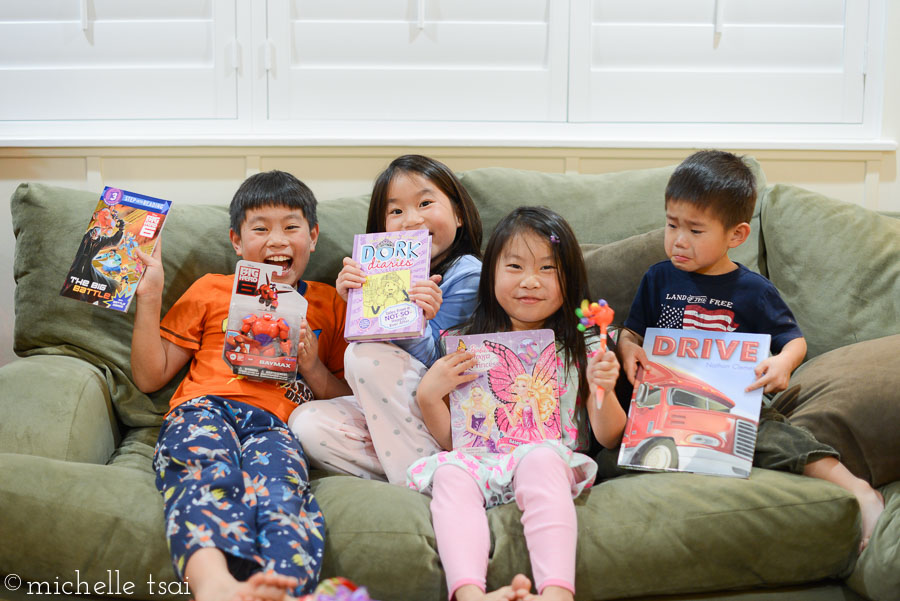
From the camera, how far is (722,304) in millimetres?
1624

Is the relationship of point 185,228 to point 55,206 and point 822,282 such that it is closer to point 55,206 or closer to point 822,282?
point 55,206

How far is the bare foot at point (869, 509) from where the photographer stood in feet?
4.43

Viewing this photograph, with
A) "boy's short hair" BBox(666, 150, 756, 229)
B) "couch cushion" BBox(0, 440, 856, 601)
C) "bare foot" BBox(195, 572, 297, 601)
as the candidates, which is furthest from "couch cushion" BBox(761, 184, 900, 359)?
"bare foot" BBox(195, 572, 297, 601)

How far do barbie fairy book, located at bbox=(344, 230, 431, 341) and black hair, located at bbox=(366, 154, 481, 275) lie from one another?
14 cm

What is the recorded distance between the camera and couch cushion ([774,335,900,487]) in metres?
1.41

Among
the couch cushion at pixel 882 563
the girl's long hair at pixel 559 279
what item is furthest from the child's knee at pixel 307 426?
the couch cushion at pixel 882 563

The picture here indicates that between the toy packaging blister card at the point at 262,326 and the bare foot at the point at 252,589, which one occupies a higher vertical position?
the toy packaging blister card at the point at 262,326

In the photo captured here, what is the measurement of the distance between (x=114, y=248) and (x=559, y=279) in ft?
3.16

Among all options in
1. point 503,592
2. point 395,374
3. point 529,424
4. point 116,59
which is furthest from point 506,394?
point 116,59

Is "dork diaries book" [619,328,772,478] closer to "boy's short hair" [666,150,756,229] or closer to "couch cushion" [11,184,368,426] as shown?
"boy's short hair" [666,150,756,229]

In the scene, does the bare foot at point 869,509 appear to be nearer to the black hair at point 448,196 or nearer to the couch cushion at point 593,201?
the couch cushion at point 593,201

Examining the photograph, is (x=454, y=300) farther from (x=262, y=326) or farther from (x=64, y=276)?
(x=64, y=276)

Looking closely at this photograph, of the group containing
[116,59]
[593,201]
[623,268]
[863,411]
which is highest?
[116,59]

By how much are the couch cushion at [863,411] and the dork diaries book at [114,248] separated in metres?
1.42
